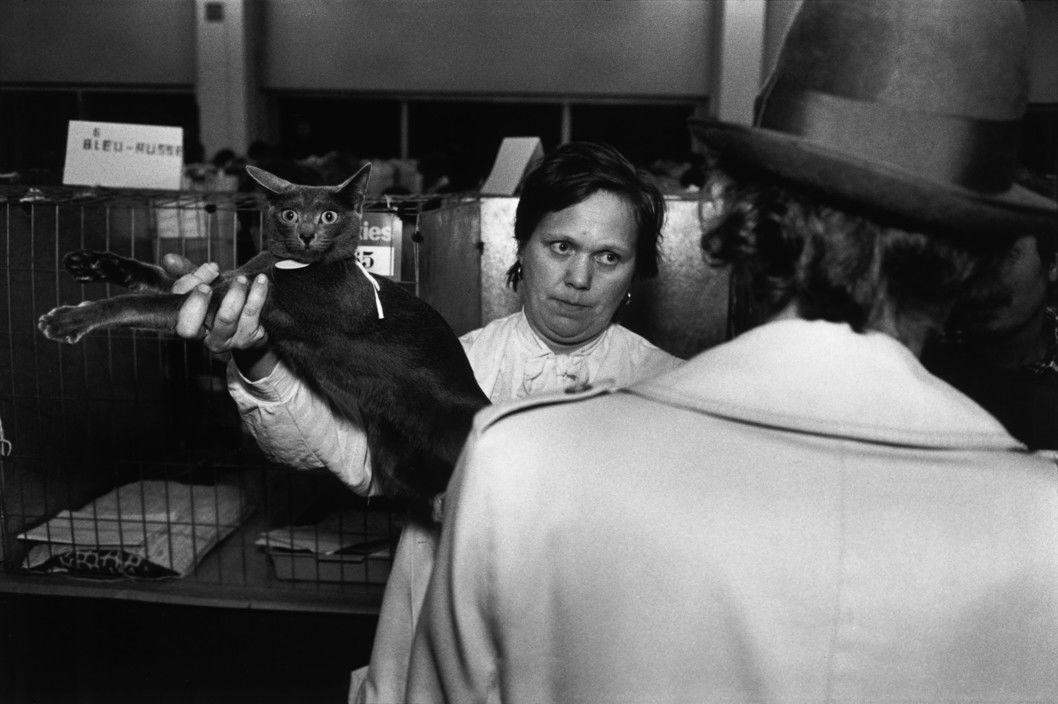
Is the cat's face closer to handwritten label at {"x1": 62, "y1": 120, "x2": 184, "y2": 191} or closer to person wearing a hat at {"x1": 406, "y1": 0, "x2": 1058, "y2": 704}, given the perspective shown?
handwritten label at {"x1": 62, "y1": 120, "x2": 184, "y2": 191}

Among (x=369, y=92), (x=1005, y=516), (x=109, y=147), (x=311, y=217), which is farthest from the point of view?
(x=369, y=92)

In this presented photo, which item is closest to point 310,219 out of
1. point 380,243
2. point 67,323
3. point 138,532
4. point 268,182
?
point 268,182

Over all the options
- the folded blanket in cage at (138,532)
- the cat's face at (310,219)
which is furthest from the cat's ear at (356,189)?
the folded blanket in cage at (138,532)

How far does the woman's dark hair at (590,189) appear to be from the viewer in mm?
1573

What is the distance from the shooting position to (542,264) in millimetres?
1629

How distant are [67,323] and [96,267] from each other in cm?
13

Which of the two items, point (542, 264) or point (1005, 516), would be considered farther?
point (542, 264)

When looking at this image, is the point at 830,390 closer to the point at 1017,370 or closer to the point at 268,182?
the point at 1017,370

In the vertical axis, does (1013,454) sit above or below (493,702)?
above

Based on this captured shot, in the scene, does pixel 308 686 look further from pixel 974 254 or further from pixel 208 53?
pixel 208 53

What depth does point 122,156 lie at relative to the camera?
1.97 metres

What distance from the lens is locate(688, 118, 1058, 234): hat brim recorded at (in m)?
0.71

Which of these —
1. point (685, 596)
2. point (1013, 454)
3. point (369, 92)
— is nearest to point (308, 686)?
point (685, 596)

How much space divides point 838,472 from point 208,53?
25.1ft
